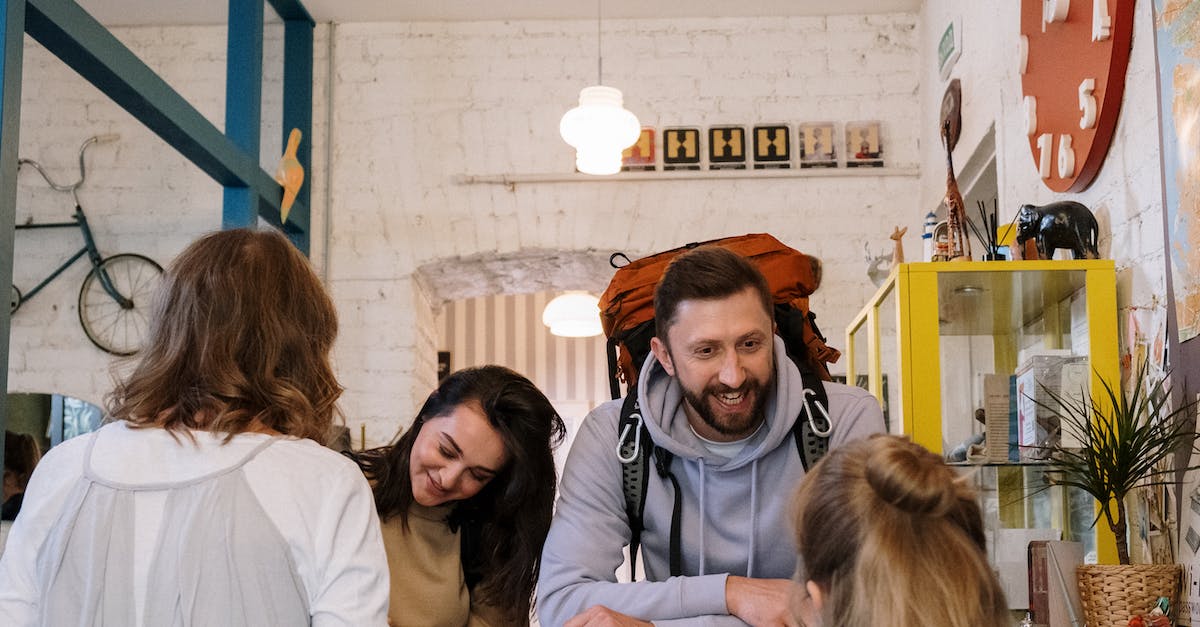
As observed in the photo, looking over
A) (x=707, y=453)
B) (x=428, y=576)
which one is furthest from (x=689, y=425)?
(x=428, y=576)

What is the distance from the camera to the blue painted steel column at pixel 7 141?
3383mm

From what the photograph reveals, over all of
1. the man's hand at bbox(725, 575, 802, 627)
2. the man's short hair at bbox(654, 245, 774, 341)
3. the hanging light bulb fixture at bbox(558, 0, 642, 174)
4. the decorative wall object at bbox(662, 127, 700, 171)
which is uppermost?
the decorative wall object at bbox(662, 127, 700, 171)

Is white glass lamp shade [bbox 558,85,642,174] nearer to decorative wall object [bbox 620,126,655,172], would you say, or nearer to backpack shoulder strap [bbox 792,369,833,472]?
decorative wall object [bbox 620,126,655,172]

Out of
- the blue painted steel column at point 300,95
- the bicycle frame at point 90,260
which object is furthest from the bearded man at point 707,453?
the bicycle frame at point 90,260

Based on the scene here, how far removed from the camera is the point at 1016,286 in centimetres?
291

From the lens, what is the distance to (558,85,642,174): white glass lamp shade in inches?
190

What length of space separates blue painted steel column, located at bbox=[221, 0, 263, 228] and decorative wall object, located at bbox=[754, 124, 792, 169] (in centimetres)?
236

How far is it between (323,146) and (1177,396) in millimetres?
4571

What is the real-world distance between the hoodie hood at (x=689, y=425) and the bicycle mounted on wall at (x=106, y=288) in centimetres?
426

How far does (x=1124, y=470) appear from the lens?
8.00 feet

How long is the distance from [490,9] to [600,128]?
5.09 ft

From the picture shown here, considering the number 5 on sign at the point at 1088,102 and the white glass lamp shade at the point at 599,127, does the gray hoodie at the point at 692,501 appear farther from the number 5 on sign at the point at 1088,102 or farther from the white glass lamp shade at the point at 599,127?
the white glass lamp shade at the point at 599,127

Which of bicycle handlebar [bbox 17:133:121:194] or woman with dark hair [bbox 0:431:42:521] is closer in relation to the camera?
woman with dark hair [bbox 0:431:42:521]

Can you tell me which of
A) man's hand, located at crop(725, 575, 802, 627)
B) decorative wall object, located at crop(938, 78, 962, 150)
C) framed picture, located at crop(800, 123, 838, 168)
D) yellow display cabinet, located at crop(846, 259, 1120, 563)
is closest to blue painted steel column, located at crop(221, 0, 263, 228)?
framed picture, located at crop(800, 123, 838, 168)
